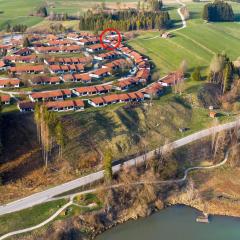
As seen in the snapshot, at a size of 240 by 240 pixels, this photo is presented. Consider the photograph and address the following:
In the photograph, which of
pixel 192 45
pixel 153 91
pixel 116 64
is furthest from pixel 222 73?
pixel 192 45

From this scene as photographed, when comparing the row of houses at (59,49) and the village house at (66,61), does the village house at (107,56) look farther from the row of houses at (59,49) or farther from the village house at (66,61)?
the row of houses at (59,49)

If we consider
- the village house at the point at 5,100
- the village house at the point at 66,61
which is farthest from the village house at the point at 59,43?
the village house at the point at 5,100

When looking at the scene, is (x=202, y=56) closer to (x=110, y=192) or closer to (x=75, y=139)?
(x=75, y=139)

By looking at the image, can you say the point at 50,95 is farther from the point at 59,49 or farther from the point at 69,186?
the point at 59,49

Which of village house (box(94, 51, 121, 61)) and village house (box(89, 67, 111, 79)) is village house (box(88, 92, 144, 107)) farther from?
village house (box(94, 51, 121, 61))

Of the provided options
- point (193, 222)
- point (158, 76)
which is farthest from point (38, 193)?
point (158, 76)

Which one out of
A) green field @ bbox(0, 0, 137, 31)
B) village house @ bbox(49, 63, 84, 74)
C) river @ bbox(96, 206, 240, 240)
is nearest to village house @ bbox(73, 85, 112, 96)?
village house @ bbox(49, 63, 84, 74)
